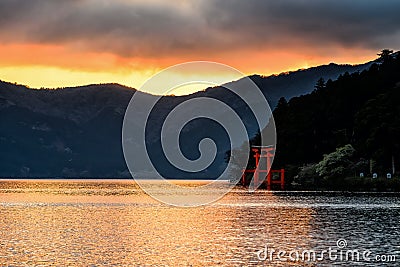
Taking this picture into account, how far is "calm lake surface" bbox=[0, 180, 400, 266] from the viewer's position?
50312 millimetres

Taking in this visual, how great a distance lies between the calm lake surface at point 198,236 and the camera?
50.3 meters

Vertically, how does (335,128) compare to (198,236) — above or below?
above

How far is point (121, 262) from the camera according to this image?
163 feet

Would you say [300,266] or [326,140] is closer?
[300,266]

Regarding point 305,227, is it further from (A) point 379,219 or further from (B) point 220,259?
(B) point 220,259

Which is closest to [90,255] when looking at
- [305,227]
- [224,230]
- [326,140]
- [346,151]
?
[224,230]

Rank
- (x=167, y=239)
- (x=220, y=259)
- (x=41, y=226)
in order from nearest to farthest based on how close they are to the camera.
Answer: (x=220, y=259) → (x=167, y=239) → (x=41, y=226)

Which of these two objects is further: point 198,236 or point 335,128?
point 335,128

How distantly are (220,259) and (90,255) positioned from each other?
8352 millimetres

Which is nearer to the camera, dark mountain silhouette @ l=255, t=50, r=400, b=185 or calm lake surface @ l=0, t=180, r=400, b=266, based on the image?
calm lake surface @ l=0, t=180, r=400, b=266

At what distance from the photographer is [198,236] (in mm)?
64750

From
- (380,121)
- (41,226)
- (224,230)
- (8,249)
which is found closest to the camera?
(8,249)

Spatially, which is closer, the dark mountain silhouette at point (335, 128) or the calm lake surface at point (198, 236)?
the calm lake surface at point (198, 236)

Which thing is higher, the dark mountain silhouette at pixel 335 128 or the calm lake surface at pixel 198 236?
the dark mountain silhouette at pixel 335 128
